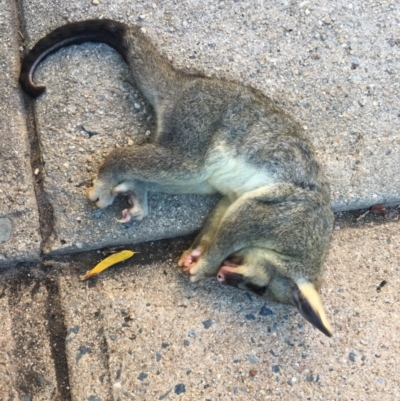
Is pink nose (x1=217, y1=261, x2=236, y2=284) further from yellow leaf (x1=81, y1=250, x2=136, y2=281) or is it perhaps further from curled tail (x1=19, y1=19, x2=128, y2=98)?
curled tail (x1=19, y1=19, x2=128, y2=98)

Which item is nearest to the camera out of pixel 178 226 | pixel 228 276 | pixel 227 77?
pixel 228 276

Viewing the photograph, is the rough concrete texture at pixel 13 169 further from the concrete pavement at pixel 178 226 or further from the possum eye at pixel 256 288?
the possum eye at pixel 256 288

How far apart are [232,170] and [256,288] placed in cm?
78

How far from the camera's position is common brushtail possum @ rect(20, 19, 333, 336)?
333 cm

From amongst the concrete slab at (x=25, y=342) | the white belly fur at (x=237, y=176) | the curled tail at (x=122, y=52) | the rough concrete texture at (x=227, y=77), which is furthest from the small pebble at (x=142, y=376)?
the curled tail at (x=122, y=52)

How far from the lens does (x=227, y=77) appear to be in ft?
12.6

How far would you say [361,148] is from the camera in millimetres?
3949

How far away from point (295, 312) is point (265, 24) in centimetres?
212

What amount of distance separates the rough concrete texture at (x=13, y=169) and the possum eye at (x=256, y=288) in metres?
1.41

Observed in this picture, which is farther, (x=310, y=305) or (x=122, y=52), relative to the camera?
(x=122, y=52)

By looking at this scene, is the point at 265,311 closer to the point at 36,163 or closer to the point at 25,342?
the point at 25,342

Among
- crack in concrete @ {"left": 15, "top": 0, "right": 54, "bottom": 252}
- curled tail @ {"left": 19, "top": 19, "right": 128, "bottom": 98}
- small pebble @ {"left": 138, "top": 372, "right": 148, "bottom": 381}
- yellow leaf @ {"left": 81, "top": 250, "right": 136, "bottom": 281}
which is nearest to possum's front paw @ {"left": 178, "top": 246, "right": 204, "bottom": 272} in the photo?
yellow leaf @ {"left": 81, "top": 250, "right": 136, "bottom": 281}

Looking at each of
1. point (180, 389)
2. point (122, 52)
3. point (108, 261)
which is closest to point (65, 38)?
point (122, 52)

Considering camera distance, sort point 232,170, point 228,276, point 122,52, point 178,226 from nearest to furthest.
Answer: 1. point 228,276
2. point 232,170
3. point 122,52
4. point 178,226
